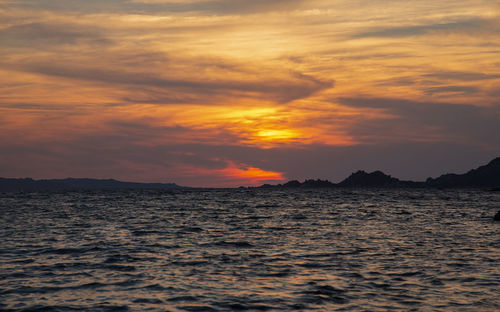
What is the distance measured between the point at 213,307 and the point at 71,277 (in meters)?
8.40

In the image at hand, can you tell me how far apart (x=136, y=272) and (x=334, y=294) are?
31.3 feet

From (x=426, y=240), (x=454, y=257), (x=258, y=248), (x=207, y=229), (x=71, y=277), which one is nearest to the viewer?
(x=71, y=277)

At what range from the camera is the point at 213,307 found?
16.5m

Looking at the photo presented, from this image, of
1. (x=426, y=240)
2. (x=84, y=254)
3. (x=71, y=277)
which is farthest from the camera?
(x=426, y=240)

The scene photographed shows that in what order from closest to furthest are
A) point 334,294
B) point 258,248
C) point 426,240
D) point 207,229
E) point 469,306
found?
1. point 469,306
2. point 334,294
3. point 258,248
4. point 426,240
5. point 207,229

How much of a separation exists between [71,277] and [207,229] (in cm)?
2270

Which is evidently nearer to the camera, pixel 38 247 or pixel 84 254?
pixel 84 254

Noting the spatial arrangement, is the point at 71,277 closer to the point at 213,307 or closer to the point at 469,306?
the point at 213,307

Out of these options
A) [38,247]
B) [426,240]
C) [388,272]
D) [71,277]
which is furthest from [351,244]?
[38,247]

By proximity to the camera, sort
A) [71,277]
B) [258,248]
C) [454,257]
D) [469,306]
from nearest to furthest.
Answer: [469,306] < [71,277] < [454,257] < [258,248]

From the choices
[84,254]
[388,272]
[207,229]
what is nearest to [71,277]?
[84,254]

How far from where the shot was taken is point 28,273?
73.4ft

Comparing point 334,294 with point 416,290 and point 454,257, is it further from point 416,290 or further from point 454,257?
point 454,257

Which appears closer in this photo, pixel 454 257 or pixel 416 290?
pixel 416 290
